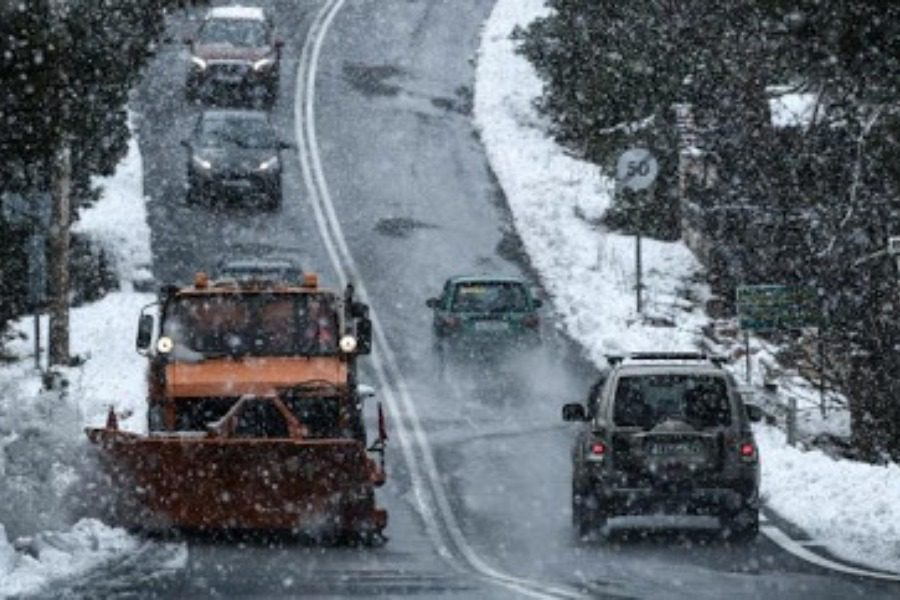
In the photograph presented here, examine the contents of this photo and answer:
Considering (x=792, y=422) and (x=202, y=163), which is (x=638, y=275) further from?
(x=792, y=422)

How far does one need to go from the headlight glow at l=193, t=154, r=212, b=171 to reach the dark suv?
73.7 feet

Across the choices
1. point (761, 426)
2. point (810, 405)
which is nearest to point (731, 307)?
point (810, 405)

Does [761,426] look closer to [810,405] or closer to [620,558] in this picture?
[810,405]

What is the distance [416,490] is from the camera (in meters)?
25.0

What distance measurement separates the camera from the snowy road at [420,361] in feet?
58.4

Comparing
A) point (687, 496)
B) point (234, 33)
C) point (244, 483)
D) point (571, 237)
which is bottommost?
point (687, 496)

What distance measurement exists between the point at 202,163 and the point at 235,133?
2.63ft

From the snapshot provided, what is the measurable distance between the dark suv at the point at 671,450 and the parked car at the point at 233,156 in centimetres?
2243

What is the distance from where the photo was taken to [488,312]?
33562mm

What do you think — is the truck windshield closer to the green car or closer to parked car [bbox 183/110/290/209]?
the green car

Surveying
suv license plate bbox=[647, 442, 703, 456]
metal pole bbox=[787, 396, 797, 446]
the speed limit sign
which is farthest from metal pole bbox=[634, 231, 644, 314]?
suv license plate bbox=[647, 442, 703, 456]

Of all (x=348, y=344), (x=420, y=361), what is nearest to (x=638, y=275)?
(x=420, y=361)

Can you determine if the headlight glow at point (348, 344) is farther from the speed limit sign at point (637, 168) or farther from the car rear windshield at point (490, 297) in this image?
the speed limit sign at point (637, 168)

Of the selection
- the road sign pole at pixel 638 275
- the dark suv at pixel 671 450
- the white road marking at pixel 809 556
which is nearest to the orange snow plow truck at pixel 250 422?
the dark suv at pixel 671 450
